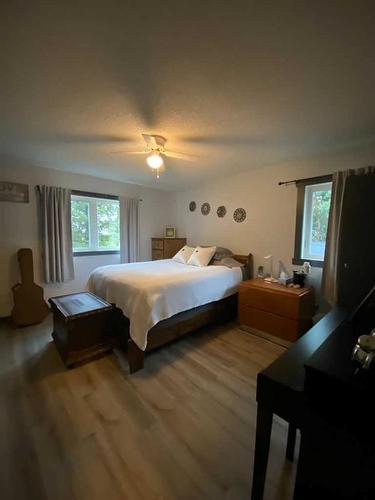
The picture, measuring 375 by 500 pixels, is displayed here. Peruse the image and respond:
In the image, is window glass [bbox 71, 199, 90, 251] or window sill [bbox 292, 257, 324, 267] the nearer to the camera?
window sill [bbox 292, 257, 324, 267]

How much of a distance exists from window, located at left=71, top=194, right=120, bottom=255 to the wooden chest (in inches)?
63.8

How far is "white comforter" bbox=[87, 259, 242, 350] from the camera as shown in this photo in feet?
6.58

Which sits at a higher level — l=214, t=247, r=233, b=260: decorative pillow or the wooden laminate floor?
l=214, t=247, r=233, b=260: decorative pillow

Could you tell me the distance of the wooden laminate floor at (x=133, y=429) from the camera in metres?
1.09

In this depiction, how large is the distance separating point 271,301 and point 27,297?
10.6 feet

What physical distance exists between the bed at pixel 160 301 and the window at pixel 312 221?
1.00m

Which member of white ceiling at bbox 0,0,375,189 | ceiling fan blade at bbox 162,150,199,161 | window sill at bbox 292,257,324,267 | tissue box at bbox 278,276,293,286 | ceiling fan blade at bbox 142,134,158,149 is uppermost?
white ceiling at bbox 0,0,375,189

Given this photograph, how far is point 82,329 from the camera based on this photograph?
6.81 ft

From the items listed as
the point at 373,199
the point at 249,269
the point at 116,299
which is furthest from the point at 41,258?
the point at 373,199

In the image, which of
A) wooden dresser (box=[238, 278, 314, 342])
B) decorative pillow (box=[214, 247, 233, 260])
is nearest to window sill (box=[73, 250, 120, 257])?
decorative pillow (box=[214, 247, 233, 260])

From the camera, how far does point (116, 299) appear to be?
2303 mm

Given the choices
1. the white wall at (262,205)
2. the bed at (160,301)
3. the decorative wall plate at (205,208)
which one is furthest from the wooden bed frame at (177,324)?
the decorative wall plate at (205,208)

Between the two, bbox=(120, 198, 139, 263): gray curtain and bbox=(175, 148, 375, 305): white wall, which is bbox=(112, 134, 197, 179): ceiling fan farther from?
bbox=(120, 198, 139, 263): gray curtain

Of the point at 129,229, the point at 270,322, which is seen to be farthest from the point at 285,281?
the point at 129,229
